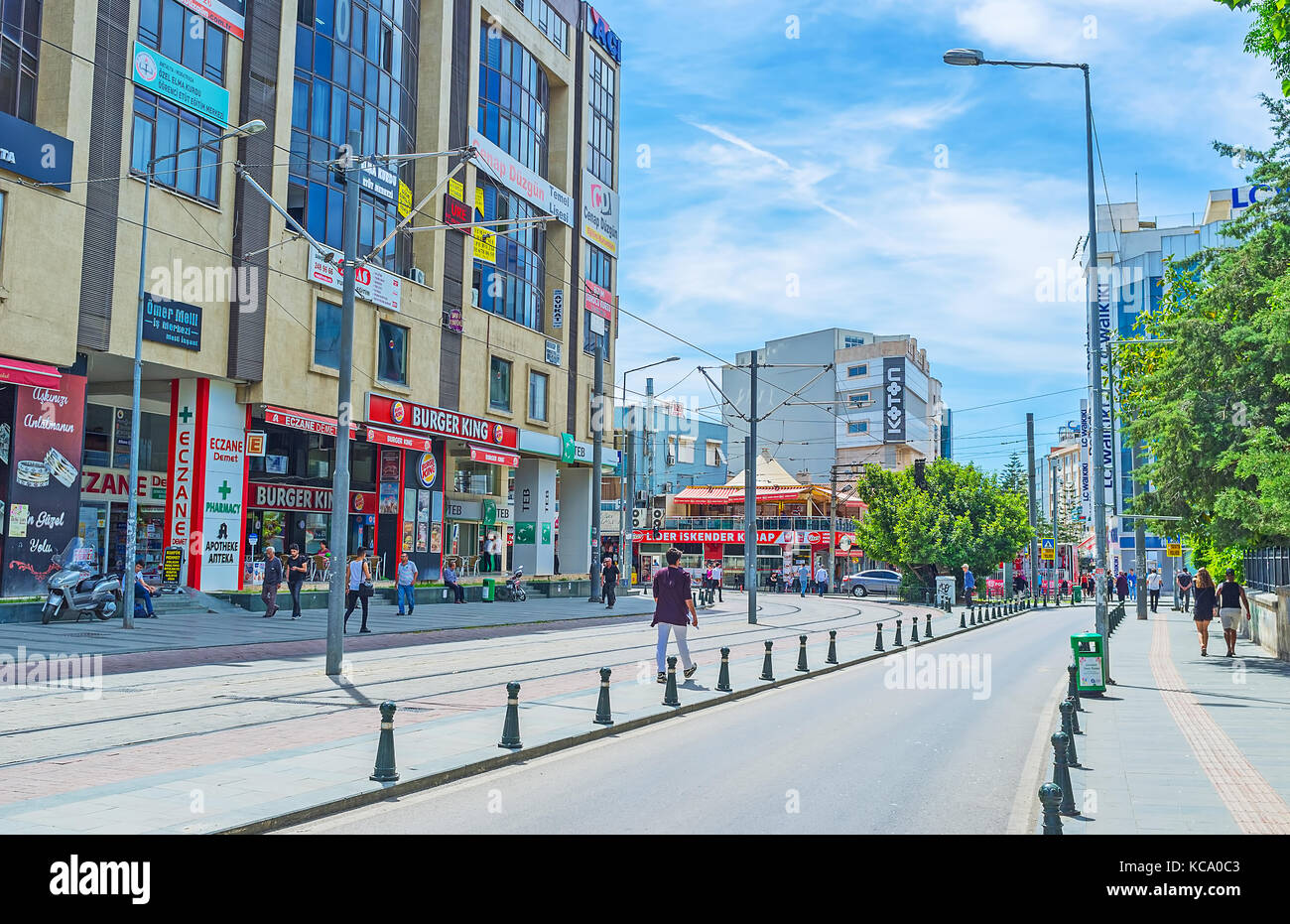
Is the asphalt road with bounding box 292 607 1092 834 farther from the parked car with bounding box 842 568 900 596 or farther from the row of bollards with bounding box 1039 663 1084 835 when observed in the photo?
the parked car with bounding box 842 568 900 596

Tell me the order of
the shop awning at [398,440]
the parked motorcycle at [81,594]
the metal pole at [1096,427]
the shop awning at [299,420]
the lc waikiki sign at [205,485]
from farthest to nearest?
the shop awning at [398,440] → the shop awning at [299,420] → the lc waikiki sign at [205,485] → the parked motorcycle at [81,594] → the metal pole at [1096,427]

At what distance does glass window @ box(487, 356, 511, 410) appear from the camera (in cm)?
4222

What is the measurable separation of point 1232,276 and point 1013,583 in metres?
40.6

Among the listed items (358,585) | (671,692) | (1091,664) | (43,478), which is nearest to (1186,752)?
(1091,664)

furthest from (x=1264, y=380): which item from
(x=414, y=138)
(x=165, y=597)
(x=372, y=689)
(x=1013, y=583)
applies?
Result: (x=1013, y=583)

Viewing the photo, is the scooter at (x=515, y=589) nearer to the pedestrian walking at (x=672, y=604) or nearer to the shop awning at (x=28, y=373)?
the shop awning at (x=28, y=373)

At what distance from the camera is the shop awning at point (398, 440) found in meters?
34.2

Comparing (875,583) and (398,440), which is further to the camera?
(875,583)

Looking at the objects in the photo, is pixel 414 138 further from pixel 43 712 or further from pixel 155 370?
pixel 43 712

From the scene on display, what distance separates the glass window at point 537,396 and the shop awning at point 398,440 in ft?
26.2

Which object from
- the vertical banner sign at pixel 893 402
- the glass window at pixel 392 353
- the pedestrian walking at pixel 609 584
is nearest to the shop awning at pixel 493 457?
the glass window at pixel 392 353

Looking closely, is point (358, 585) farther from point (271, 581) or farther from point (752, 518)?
point (752, 518)

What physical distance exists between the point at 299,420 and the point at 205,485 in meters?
3.57

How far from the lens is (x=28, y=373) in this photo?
22875 millimetres
